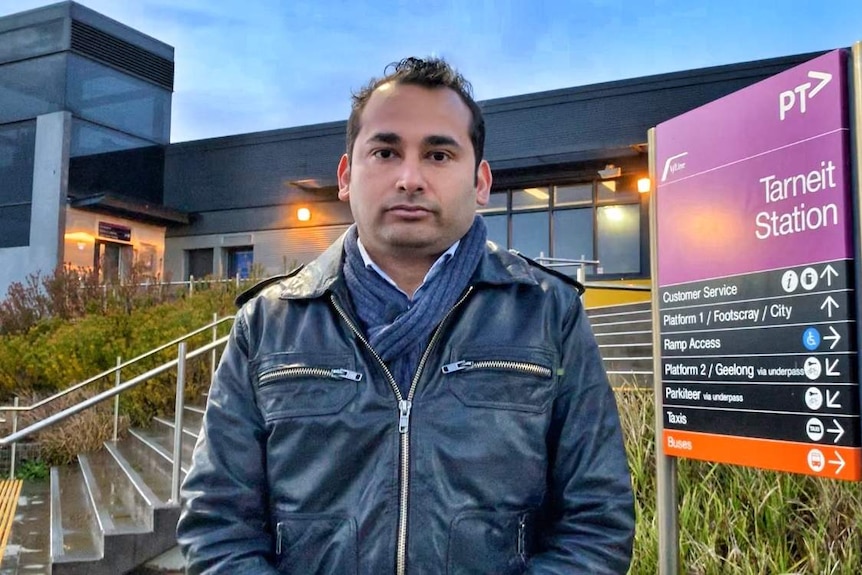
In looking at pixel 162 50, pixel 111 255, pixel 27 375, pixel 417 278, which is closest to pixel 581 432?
pixel 417 278

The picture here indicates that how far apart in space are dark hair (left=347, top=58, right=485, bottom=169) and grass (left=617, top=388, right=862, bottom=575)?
2.45m

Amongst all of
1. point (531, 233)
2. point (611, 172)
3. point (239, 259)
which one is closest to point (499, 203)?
point (531, 233)

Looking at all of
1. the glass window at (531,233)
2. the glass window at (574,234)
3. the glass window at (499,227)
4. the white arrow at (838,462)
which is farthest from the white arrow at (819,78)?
the glass window at (499,227)

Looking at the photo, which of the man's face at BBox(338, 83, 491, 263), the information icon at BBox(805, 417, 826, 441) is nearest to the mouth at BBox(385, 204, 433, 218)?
the man's face at BBox(338, 83, 491, 263)

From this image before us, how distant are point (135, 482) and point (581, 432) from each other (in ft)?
19.5

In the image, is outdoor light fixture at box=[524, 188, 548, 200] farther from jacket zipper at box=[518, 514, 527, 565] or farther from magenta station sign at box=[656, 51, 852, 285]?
jacket zipper at box=[518, 514, 527, 565]

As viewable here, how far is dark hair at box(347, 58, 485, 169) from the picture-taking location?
176cm

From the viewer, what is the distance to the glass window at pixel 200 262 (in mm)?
21961

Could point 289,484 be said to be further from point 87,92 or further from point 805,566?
point 87,92

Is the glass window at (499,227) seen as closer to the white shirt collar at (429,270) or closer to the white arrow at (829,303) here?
the white arrow at (829,303)

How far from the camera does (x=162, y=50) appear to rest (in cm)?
2352

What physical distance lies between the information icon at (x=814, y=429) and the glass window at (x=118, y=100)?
21.8 metres

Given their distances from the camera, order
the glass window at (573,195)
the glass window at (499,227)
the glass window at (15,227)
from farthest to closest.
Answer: the glass window at (15,227) < the glass window at (499,227) < the glass window at (573,195)

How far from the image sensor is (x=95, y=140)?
70.2ft
